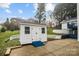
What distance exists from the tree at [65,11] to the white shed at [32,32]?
177 mm

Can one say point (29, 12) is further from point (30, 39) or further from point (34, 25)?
point (30, 39)

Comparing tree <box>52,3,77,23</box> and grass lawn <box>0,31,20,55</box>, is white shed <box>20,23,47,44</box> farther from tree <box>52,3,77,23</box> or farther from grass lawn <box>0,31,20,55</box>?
tree <box>52,3,77,23</box>

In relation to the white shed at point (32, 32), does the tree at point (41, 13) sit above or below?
above

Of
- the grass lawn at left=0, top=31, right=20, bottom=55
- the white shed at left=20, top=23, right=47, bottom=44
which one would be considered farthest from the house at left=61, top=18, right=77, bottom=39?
the grass lawn at left=0, top=31, right=20, bottom=55

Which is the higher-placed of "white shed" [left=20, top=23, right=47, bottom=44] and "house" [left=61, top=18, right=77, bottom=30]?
"house" [left=61, top=18, right=77, bottom=30]

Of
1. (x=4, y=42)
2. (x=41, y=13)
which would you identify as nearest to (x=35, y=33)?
(x=41, y=13)

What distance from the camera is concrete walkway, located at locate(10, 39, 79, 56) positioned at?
5.73 feet

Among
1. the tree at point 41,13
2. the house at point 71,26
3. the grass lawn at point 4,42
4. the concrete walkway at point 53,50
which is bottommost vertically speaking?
the concrete walkway at point 53,50

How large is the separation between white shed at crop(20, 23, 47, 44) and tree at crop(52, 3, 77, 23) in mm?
177

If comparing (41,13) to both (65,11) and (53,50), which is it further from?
(53,50)

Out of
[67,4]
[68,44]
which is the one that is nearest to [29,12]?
[67,4]

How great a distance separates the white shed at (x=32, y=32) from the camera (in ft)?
5.78

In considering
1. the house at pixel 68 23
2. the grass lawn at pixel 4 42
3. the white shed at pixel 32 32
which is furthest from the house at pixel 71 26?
the grass lawn at pixel 4 42

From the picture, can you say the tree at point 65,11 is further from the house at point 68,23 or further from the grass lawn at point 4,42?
the grass lawn at point 4,42
